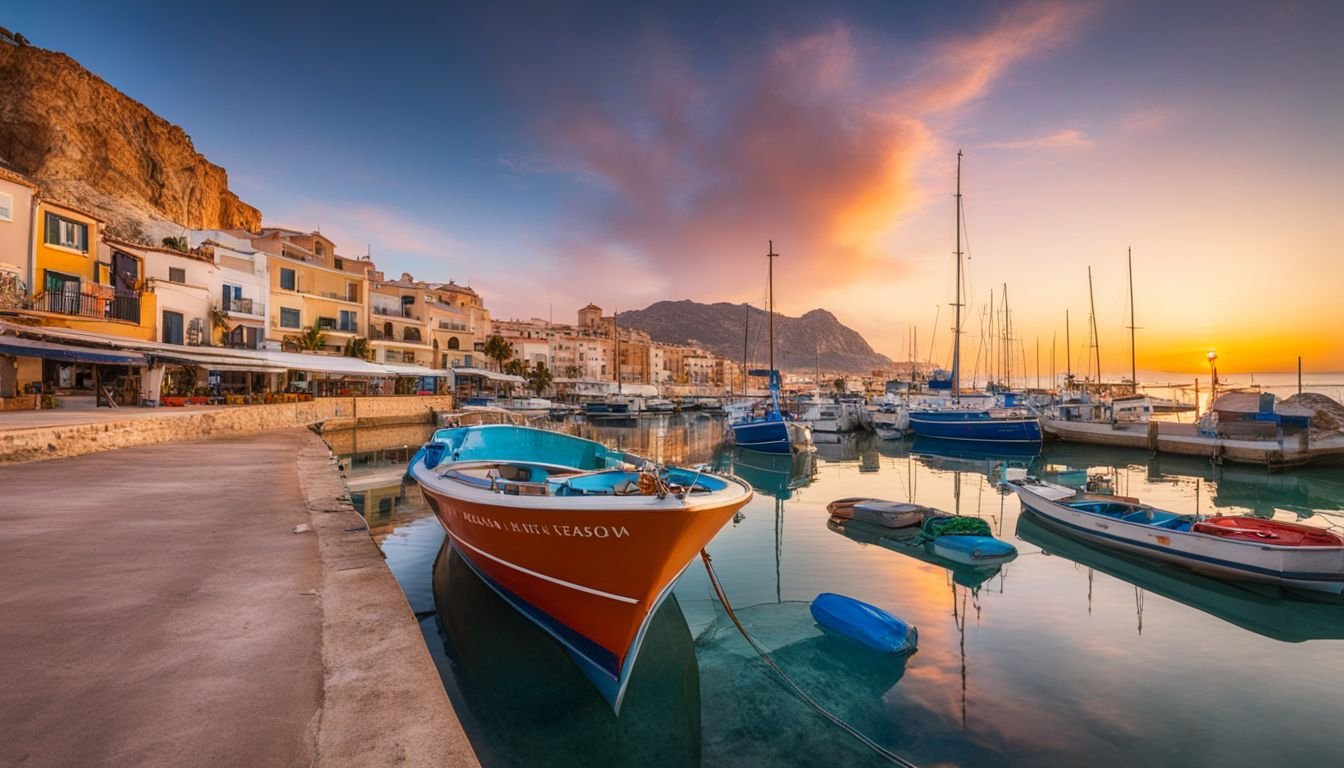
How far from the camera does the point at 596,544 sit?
5.99 m

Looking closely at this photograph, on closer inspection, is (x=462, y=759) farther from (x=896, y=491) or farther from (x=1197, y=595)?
(x=896, y=491)

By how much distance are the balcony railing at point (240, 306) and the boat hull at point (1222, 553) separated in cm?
4538

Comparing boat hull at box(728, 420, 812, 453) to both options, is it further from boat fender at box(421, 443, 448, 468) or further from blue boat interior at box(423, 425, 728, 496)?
boat fender at box(421, 443, 448, 468)

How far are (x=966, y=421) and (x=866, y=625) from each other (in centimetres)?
3421

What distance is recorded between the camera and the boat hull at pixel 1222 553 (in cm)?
1026

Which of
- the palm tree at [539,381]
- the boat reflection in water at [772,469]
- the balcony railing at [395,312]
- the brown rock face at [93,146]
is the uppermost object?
the brown rock face at [93,146]

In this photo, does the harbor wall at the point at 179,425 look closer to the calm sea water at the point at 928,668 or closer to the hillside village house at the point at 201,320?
the hillside village house at the point at 201,320

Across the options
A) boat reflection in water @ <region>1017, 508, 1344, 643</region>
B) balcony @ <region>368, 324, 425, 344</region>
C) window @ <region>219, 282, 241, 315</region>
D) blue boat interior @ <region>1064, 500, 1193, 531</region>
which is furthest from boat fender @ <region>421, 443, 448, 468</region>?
balcony @ <region>368, 324, 425, 344</region>

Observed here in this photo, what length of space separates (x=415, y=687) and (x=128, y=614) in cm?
301

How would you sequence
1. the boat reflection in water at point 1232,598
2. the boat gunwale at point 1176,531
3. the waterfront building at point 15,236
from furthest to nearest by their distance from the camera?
the waterfront building at point 15,236 < the boat gunwale at point 1176,531 < the boat reflection in water at point 1232,598

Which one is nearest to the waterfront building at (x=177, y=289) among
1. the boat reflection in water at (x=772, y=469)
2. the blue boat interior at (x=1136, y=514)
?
the boat reflection in water at (x=772, y=469)

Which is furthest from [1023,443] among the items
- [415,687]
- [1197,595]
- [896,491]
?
[415,687]

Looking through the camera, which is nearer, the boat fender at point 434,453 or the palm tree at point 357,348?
the boat fender at point 434,453

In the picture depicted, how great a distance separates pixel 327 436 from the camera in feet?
109
